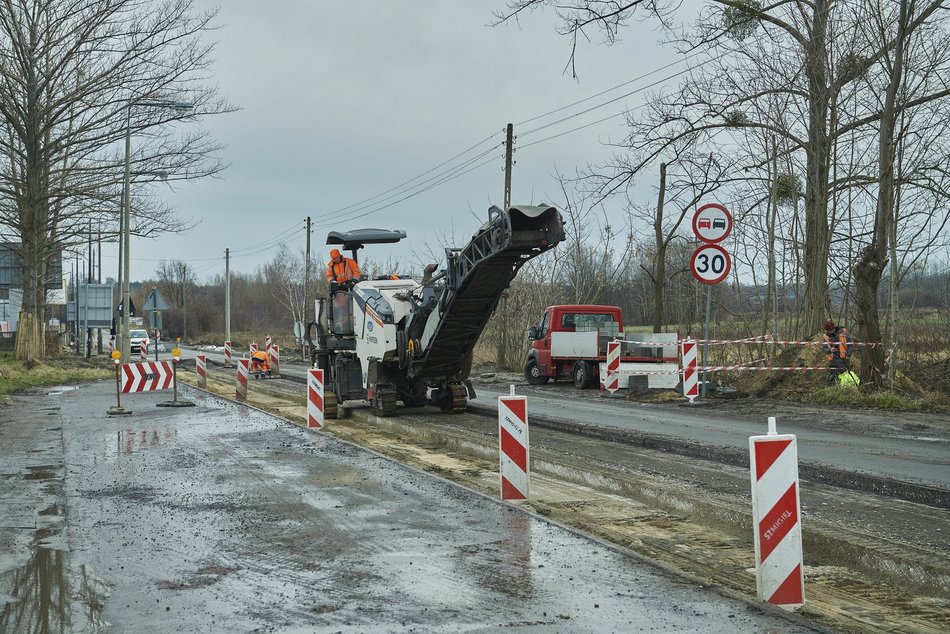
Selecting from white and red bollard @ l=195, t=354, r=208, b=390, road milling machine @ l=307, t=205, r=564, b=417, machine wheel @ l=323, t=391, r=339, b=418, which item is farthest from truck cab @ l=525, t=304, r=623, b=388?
machine wheel @ l=323, t=391, r=339, b=418

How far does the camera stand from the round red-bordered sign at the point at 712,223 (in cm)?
1805

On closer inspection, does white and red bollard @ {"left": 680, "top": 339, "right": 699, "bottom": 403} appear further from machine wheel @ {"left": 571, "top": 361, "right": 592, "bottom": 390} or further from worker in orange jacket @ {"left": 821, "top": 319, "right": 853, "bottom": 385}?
machine wheel @ {"left": 571, "top": 361, "right": 592, "bottom": 390}

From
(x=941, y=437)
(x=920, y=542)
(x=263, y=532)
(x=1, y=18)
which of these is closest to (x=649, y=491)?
(x=920, y=542)

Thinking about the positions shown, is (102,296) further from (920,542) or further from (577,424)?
(920,542)

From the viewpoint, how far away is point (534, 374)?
2967cm

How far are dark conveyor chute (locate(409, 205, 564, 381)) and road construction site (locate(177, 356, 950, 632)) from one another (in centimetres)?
173

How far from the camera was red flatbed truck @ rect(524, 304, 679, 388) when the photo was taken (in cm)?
2577

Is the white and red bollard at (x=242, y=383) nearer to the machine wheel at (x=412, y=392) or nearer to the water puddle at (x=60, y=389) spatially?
the machine wheel at (x=412, y=392)

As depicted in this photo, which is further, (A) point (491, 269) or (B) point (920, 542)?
(A) point (491, 269)

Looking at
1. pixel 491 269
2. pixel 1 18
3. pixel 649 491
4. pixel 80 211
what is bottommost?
pixel 649 491

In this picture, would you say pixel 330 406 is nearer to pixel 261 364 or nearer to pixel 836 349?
pixel 836 349

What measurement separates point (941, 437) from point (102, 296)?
53.3 m

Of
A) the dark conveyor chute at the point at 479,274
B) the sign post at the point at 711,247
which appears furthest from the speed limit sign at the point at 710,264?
the dark conveyor chute at the point at 479,274

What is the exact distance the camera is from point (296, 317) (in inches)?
2975
